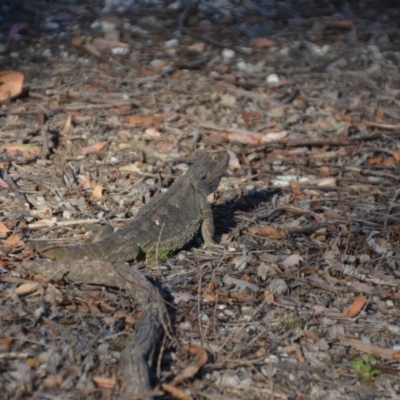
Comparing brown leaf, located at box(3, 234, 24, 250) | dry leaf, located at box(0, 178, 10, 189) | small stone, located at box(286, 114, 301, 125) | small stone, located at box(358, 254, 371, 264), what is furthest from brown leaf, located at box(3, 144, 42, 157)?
small stone, located at box(358, 254, 371, 264)

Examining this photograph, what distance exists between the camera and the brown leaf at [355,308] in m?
5.17

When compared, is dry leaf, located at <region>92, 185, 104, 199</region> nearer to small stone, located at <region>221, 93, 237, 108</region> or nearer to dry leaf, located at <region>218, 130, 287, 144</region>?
dry leaf, located at <region>218, 130, 287, 144</region>

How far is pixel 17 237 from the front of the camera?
5668 millimetres

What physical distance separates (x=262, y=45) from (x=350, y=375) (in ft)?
17.7

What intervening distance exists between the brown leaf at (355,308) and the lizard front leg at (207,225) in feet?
3.64

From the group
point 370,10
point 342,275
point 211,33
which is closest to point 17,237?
point 342,275

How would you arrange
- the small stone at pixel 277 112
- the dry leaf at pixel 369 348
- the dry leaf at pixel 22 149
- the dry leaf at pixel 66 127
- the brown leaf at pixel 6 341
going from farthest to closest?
the small stone at pixel 277 112, the dry leaf at pixel 66 127, the dry leaf at pixel 22 149, the dry leaf at pixel 369 348, the brown leaf at pixel 6 341

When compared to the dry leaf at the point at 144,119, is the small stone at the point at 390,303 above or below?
below

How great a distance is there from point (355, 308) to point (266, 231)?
1.13m

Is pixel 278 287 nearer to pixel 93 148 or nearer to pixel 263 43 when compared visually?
pixel 93 148

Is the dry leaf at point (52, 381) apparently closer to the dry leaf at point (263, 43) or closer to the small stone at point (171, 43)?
the small stone at point (171, 43)

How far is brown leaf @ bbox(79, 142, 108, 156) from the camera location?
7.22 m

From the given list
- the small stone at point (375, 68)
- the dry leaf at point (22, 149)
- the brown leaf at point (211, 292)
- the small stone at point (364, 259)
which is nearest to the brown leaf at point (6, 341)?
the brown leaf at point (211, 292)

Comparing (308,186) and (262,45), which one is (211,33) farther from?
(308,186)
